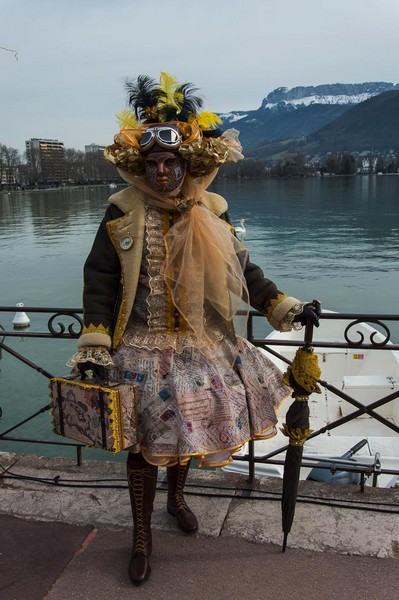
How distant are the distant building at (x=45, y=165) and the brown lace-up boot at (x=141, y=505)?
12804cm

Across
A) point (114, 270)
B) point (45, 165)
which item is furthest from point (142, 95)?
point (45, 165)

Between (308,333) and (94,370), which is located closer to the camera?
(94,370)

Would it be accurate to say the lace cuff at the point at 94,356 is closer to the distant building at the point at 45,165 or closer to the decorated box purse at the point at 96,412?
the decorated box purse at the point at 96,412

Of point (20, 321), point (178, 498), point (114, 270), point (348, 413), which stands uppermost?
point (114, 270)

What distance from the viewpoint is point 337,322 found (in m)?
10.7

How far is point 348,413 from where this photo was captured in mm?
8898

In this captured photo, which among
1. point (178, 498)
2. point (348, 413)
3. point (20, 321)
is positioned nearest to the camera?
point (178, 498)

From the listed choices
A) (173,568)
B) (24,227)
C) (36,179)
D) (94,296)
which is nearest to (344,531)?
(173,568)

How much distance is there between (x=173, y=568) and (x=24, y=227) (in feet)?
150

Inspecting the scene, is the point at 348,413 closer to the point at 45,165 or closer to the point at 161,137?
the point at 161,137

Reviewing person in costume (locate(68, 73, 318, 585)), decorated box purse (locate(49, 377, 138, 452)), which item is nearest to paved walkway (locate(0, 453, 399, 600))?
person in costume (locate(68, 73, 318, 585))

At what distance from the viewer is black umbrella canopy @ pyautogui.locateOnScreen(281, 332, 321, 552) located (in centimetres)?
232

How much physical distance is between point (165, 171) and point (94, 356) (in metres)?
0.84

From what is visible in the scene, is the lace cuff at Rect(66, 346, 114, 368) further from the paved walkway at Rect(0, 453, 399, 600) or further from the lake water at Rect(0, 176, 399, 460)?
the lake water at Rect(0, 176, 399, 460)
